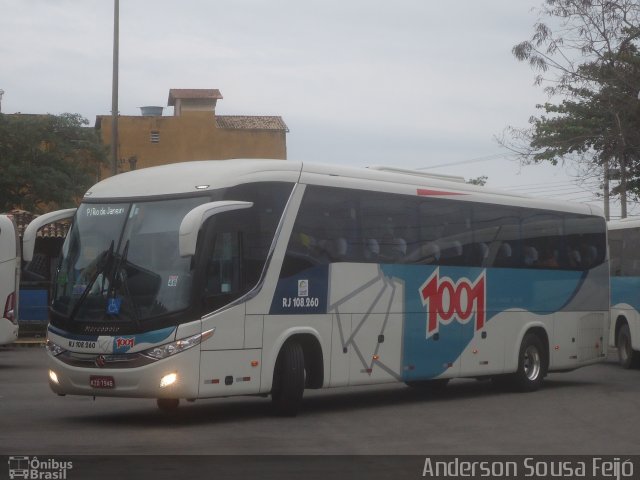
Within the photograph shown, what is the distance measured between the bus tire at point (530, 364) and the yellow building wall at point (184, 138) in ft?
169

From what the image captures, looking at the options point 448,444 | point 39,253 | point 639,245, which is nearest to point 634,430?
point 448,444

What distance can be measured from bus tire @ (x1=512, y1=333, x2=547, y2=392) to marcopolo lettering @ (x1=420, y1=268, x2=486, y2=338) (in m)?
1.46

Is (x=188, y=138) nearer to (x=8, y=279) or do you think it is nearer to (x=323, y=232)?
(x=8, y=279)

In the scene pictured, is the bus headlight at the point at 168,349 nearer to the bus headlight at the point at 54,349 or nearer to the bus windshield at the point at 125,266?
the bus windshield at the point at 125,266

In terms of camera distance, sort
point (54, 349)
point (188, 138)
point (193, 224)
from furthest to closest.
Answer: point (188, 138) < point (54, 349) < point (193, 224)

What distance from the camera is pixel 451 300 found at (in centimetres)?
1822

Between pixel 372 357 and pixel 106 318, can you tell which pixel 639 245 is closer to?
pixel 372 357

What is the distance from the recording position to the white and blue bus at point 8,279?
22.8 metres

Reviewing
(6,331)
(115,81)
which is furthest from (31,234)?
(115,81)

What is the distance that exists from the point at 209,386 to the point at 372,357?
3.32 meters

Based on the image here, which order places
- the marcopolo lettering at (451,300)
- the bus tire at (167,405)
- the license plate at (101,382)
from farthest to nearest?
the marcopolo lettering at (451,300) → the bus tire at (167,405) → the license plate at (101,382)

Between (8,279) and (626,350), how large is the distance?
13.1 meters

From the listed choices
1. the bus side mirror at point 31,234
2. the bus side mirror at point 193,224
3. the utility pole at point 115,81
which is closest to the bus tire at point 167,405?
the bus side mirror at point 31,234

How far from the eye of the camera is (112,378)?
1366 cm
